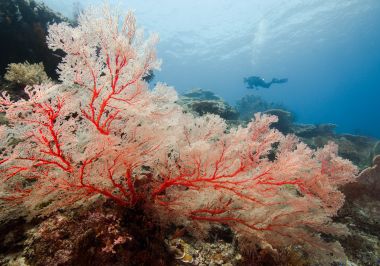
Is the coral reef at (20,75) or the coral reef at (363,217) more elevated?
the coral reef at (20,75)

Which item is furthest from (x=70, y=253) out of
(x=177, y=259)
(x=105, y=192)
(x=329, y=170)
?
(x=329, y=170)

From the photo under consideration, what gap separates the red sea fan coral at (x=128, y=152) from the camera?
252 centimetres

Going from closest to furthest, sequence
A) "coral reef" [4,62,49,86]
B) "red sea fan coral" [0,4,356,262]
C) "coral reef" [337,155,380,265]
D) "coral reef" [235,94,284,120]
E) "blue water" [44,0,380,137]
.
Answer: "red sea fan coral" [0,4,356,262] < "coral reef" [337,155,380,265] < "coral reef" [4,62,49,86] < "coral reef" [235,94,284,120] < "blue water" [44,0,380,137]

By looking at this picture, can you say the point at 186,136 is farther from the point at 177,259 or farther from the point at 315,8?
the point at 315,8

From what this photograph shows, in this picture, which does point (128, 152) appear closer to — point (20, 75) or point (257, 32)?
point (20, 75)

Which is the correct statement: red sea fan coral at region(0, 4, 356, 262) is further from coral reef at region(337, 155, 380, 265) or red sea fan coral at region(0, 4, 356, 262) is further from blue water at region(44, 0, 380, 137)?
blue water at region(44, 0, 380, 137)

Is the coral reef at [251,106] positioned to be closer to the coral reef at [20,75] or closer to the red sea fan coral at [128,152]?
the coral reef at [20,75]

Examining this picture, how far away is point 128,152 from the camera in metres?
2.63

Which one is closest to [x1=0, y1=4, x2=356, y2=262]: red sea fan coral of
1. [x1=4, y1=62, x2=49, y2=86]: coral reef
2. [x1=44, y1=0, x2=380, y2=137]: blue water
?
→ [x1=4, y1=62, x2=49, y2=86]: coral reef

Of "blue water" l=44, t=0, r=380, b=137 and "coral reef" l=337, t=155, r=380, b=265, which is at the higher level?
"blue water" l=44, t=0, r=380, b=137

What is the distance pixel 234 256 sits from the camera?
3828mm

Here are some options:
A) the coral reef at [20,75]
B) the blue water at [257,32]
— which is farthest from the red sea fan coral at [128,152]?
the blue water at [257,32]

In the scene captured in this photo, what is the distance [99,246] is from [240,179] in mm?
1935

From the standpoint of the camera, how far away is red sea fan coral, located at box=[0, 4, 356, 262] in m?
2.52
